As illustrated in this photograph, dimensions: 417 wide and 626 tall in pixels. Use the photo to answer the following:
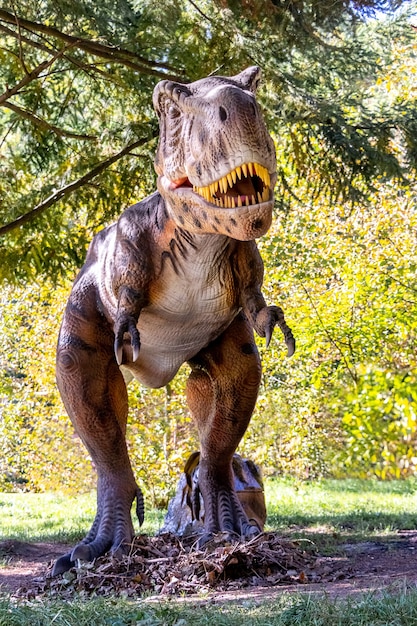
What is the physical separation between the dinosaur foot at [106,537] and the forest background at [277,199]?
2262mm

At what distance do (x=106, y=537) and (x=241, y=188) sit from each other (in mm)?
1966

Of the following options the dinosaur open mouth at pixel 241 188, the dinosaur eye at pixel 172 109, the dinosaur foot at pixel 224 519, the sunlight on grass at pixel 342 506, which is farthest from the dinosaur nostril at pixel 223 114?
the sunlight on grass at pixel 342 506

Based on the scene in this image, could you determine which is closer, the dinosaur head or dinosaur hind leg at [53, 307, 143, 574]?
the dinosaur head

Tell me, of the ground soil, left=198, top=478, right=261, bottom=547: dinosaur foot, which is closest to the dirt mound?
the ground soil

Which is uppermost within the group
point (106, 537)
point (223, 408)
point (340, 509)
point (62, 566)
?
point (223, 408)

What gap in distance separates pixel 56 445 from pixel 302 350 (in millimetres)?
3526

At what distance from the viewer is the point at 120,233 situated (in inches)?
185

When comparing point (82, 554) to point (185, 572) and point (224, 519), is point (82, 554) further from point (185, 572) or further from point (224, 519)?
point (224, 519)

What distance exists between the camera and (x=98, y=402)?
5.04 m

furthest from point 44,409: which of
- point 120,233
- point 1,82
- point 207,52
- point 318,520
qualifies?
point 120,233

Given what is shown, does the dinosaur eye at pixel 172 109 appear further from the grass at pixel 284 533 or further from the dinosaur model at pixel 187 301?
the grass at pixel 284 533

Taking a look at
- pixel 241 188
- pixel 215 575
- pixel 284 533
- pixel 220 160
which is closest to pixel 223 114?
pixel 220 160

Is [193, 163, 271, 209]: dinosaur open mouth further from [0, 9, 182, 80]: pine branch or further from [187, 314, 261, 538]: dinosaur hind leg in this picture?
[0, 9, 182, 80]: pine branch

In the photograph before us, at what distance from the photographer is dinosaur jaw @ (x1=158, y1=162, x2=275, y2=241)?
3828 millimetres
